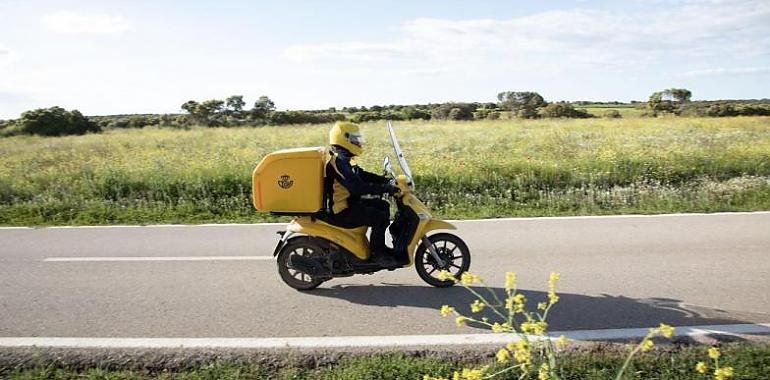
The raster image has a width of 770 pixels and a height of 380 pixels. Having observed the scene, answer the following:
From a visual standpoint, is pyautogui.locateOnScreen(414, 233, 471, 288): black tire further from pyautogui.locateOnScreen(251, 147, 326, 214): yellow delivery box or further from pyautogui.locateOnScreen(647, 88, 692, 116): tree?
pyautogui.locateOnScreen(647, 88, 692, 116): tree

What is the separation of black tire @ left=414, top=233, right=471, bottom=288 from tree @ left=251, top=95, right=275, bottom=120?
37807 mm

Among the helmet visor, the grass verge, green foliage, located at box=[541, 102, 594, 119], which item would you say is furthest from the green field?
green foliage, located at box=[541, 102, 594, 119]

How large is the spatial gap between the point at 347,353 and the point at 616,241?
4.25 metres

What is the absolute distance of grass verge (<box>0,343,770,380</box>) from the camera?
12.0 feet

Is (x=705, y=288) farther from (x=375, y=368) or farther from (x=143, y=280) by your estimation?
(x=143, y=280)

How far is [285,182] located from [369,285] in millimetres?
1330

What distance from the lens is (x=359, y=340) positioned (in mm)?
4340

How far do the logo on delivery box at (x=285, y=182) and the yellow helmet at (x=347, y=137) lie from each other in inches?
20.4

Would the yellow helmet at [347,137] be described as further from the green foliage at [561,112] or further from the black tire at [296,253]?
the green foliage at [561,112]

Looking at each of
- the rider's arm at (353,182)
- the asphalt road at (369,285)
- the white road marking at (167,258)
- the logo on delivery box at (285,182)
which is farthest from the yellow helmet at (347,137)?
the white road marking at (167,258)

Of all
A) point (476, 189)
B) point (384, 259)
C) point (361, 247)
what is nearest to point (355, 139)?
point (361, 247)

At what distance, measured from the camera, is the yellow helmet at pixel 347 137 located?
5188mm

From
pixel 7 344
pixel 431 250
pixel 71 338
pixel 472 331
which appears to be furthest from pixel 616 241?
pixel 7 344

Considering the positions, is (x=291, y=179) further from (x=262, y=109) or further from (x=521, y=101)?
(x=521, y=101)
